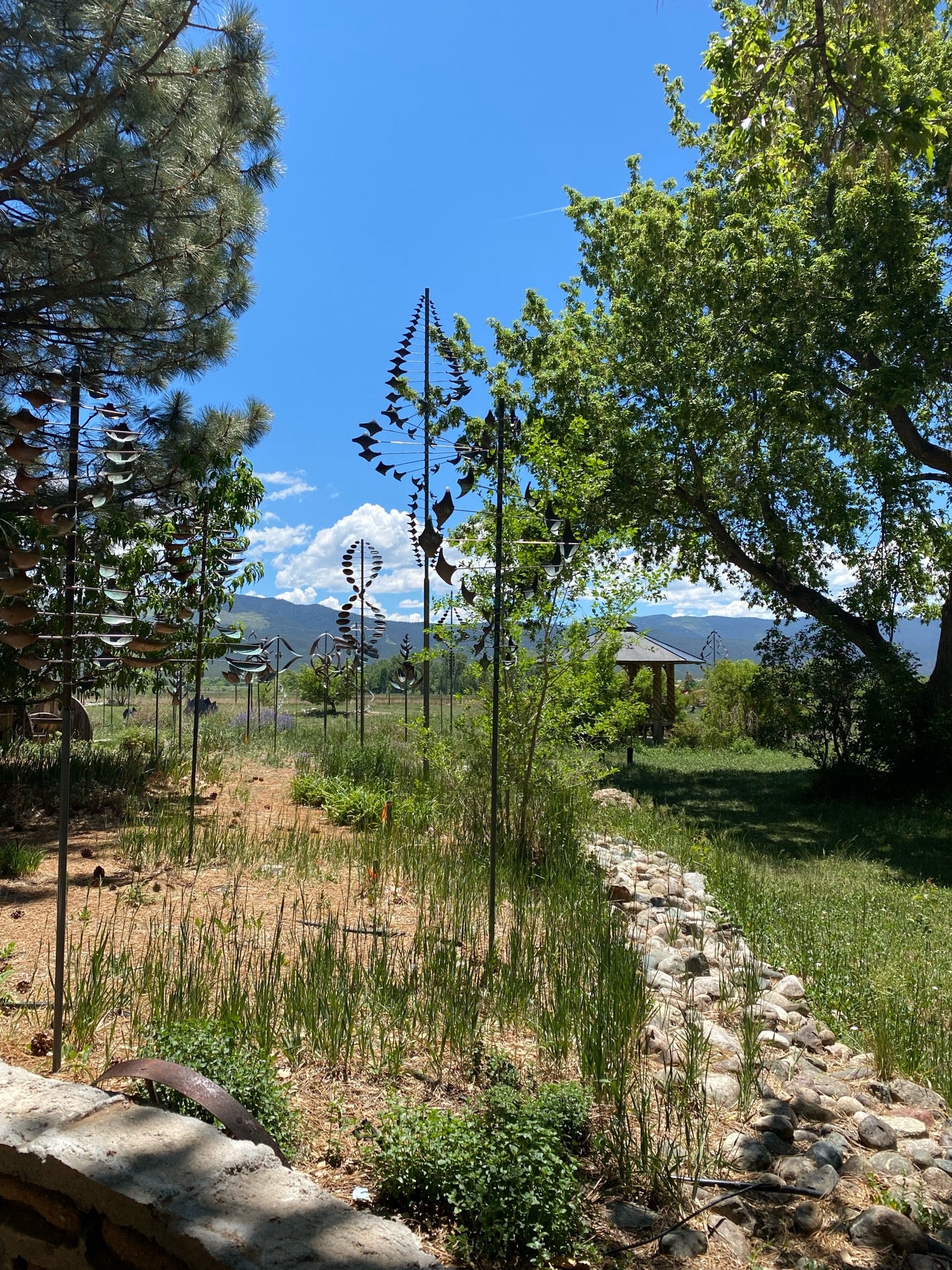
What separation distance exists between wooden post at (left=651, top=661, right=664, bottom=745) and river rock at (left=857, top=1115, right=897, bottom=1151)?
17619 mm

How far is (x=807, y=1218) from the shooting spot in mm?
2426

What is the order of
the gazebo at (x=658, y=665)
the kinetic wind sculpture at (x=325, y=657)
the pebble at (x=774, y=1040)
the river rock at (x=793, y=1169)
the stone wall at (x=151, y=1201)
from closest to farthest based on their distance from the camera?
the stone wall at (x=151, y=1201), the river rock at (x=793, y=1169), the pebble at (x=774, y=1040), the kinetic wind sculpture at (x=325, y=657), the gazebo at (x=658, y=665)

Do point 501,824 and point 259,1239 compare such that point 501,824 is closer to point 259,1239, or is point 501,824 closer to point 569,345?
point 259,1239

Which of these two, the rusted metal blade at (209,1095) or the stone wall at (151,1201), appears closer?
the stone wall at (151,1201)

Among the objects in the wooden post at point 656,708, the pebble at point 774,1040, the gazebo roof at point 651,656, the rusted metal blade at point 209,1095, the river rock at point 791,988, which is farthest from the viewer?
the wooden post at point 656,708

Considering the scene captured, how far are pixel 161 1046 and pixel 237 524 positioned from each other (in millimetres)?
5895

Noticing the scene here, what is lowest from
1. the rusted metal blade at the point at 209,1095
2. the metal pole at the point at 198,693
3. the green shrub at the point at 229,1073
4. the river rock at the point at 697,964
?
the river rock at the point at 697,964

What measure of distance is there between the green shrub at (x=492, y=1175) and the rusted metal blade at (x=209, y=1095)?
35 cm

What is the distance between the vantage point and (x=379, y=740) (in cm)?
1107

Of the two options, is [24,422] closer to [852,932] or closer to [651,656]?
[852,932]

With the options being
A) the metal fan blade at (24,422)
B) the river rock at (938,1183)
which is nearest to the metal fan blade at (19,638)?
the metal fan blade at (24,422)

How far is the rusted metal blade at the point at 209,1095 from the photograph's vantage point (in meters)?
2.10

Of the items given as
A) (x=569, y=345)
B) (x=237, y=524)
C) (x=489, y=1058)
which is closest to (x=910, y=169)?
(x=569, y=345)

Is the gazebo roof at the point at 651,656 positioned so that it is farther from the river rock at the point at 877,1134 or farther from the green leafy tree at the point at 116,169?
the river rock at the point at 877,1134
